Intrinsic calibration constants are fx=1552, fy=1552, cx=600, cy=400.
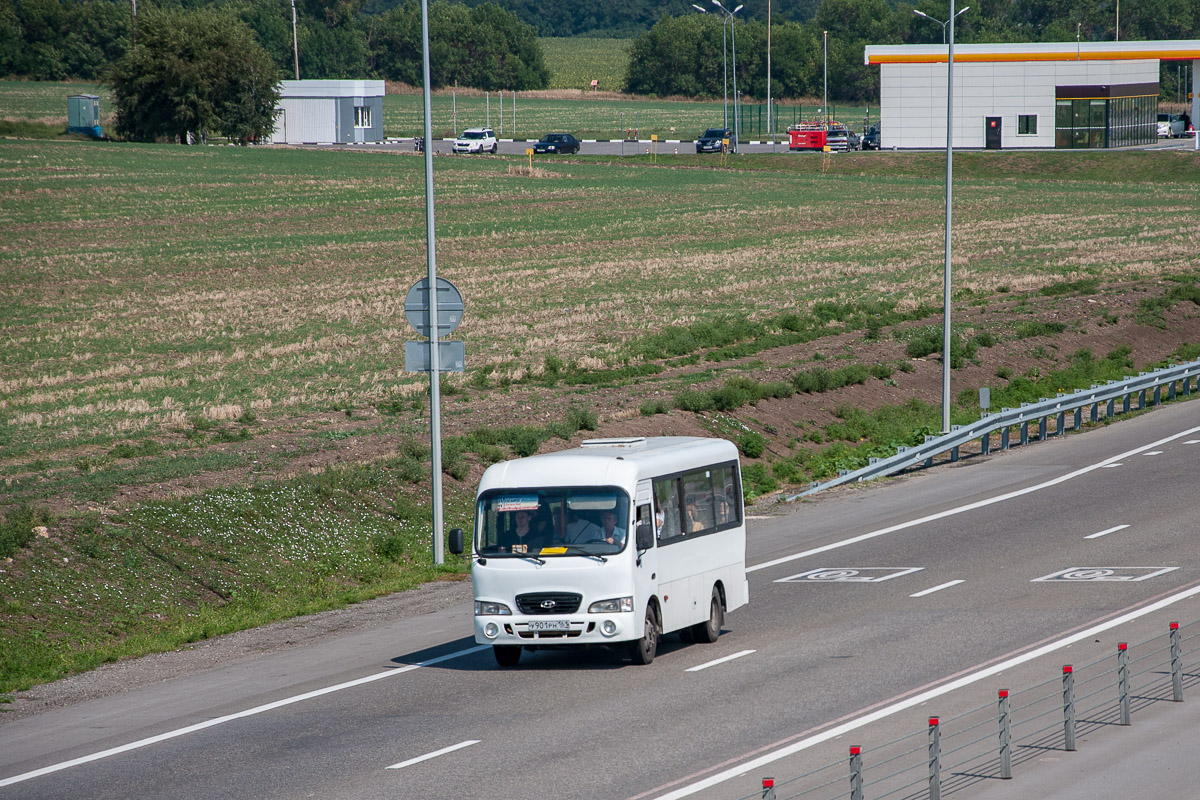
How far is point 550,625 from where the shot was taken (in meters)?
17.0

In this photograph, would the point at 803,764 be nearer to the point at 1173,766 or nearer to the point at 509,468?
the point at 1173,766

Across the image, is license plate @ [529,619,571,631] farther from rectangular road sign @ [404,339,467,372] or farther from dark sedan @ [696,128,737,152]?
dark sedan @ [696,128,737,152]

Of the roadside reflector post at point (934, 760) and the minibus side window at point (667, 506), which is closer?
the roadside reflector post at point (934, 760)

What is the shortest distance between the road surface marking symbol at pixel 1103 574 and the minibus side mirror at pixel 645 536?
6.94 meters

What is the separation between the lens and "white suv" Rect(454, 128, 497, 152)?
11388 cm

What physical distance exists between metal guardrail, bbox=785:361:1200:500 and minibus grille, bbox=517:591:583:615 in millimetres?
14552

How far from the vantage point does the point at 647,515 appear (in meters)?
17.5

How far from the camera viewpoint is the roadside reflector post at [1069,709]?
507 inches

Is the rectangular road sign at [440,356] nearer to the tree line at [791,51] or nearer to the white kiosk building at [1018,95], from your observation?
the white kiosk building at [1018,95]

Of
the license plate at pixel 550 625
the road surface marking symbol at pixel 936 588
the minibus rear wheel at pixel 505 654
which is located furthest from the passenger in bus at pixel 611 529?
the road surface marking symbol at pixel 936 588

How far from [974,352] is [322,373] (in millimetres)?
18727

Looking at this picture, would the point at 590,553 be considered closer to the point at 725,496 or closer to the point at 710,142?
the point at 725,496

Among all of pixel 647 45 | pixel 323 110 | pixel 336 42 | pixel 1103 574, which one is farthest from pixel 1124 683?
pixel 647 45

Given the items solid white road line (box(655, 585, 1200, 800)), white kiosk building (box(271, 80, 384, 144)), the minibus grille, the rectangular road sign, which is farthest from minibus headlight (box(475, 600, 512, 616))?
→ white kiosk building (box(271, 80, 384, 144))
